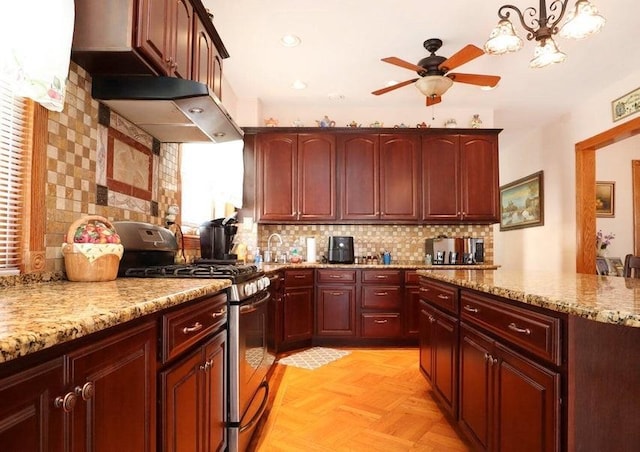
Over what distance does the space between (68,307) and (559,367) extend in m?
1.36

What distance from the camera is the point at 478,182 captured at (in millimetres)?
4215

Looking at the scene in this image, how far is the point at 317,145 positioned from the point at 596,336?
3.37 metres

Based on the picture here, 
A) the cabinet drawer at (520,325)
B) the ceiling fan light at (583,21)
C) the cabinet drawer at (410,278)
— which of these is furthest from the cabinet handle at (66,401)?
the cabinet drawer at (410,278)

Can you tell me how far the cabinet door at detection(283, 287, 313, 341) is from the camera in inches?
144

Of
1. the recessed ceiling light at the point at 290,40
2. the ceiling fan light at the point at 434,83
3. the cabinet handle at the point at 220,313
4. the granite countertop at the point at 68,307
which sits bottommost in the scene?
the cabinet handle at the point at 220,313

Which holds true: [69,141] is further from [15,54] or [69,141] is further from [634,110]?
[634,110]

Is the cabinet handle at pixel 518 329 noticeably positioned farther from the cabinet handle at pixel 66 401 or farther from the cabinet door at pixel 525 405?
the cabinet handle at pixel 66 401

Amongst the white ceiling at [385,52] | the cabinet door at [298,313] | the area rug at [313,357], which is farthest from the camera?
the cabinet door at [298,313]

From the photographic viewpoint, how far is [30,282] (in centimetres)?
138

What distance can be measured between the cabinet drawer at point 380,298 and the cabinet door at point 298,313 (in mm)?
554

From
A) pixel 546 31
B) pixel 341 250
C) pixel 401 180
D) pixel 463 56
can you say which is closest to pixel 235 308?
pixel 546 31

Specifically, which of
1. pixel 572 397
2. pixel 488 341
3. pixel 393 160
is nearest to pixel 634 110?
pixel 393 160

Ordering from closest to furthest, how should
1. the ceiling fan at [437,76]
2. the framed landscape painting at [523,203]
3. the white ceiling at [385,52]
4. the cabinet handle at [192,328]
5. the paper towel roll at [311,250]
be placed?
the cabinet handle at [192,328], the white ceiling at [385,52], the ceiling fan at [437,76], the paper towel roll at [311,250], the framed landscape painting at [523,203]

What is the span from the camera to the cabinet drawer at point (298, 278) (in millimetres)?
3682
